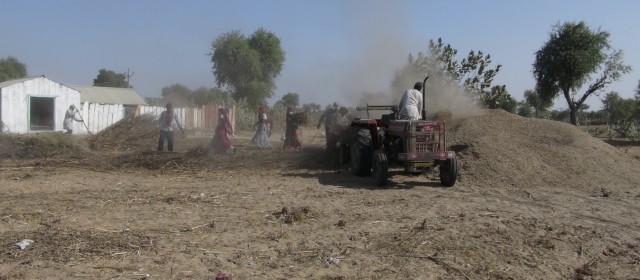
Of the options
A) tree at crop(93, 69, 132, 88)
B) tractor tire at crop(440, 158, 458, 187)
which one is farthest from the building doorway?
tree at crop(93, 69, 132, 88)

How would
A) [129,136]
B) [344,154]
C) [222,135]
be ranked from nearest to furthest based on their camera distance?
[344,154] < [222,135] < [129,136]

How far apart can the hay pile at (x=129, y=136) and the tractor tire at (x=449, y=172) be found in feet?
33.8

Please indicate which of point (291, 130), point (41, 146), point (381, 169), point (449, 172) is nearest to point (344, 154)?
point (381, 169)

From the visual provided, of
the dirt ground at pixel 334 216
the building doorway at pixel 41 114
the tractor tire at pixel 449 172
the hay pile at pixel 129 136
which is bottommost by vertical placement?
the dirt ground at pixel 334 216

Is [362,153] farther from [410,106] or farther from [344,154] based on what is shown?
[344,154]

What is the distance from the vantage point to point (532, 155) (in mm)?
11312

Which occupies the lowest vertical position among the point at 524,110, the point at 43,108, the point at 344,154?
the point at 344,154

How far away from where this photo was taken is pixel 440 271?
16.8 ft

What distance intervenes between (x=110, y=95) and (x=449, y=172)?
37415mm

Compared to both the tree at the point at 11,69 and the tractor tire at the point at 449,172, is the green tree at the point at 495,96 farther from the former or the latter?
the tree at the point at 11,69

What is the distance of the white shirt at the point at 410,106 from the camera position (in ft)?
34.0

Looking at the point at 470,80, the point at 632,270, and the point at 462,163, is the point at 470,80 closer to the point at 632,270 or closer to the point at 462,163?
the point at 462,163

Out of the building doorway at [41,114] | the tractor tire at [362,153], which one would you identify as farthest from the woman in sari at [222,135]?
the building doorway at [41,114]

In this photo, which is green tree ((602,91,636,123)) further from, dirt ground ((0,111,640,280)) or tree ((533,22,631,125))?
dirt ground ((0,111,640,280))
